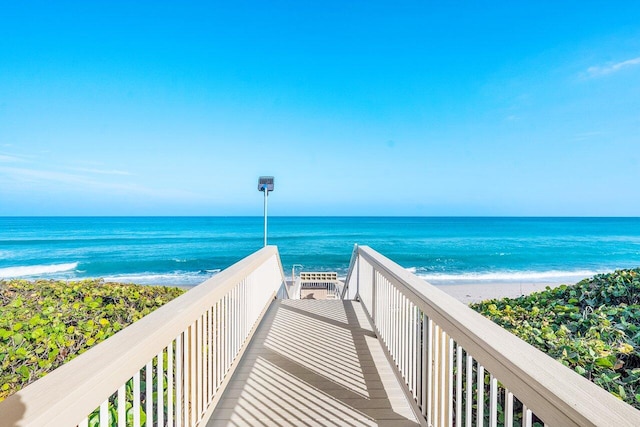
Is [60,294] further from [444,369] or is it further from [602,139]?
[602,139]

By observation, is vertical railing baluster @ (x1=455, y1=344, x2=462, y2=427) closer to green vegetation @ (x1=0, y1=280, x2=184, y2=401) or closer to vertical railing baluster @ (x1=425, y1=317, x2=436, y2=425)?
vertical railing baluster @ (x1=425, y1=317, x2=436, y2=425)

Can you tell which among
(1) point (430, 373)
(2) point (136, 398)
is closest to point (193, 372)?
(2) point (136, 398)

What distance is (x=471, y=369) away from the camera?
49.6 inches

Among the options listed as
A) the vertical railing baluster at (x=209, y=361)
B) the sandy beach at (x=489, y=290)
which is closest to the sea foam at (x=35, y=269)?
the sandy beach at (x=489, y=290)

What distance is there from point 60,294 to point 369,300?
3901 millimetres

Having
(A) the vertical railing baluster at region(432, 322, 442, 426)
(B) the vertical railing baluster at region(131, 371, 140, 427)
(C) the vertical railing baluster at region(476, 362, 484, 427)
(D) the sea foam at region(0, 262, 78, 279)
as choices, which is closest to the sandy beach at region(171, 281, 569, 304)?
(D) the sea foam at region(0, 262, 78, 279)

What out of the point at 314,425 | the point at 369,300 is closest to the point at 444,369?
the point at 314,425

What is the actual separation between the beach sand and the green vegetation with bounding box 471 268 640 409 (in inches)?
370

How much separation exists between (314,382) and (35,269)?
24.7 meters

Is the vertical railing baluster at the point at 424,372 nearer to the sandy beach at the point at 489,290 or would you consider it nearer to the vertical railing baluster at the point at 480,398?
the vertical railing baluster at the point at 480,398

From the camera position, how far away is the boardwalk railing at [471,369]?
0.72 m

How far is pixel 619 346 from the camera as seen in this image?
218 cm

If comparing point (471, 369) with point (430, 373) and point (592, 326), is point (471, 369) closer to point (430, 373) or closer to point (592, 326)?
point (430, 373)

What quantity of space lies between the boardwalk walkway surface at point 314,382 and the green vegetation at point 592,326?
115cm
